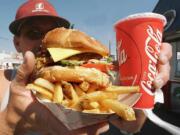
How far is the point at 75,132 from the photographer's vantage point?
2.30m

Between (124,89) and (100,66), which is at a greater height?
(100,66)

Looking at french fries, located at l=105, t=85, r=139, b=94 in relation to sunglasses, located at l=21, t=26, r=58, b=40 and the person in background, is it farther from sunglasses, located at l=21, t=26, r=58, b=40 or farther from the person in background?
sunglasses, located at l=21, t=26, r=58, b=40

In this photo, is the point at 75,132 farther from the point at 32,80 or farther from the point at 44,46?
the point at 44,46

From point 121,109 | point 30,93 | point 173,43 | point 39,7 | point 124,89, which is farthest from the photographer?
point 173,43

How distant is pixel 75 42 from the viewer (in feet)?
7.99

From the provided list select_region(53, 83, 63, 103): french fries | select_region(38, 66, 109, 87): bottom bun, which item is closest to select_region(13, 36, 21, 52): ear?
select_region(38, 66, 109, 87): bottom bun

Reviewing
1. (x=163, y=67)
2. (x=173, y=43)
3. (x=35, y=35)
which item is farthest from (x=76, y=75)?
(x=173, y=43)

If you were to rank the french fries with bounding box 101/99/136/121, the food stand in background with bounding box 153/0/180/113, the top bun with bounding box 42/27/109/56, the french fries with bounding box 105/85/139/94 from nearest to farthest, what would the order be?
the french fries with bounding box 101/99/136/121 → the french fries with bounding box 105/85/139/94 → the top bun with bounding box 42/27/109/56 → the food stand in background with bounding box 153/0/180/113

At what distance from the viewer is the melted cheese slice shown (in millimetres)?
2355

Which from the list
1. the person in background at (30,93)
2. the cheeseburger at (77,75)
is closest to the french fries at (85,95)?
the cheeseburger at (77,75)

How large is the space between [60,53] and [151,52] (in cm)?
61

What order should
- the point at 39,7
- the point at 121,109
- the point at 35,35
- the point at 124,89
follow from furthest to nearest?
the point at 39,7 < the point at 35,35 < the point at 124,89 < the point at 121,109

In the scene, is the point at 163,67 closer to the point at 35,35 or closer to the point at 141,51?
the point at 141,51

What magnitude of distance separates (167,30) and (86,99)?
409 inches
